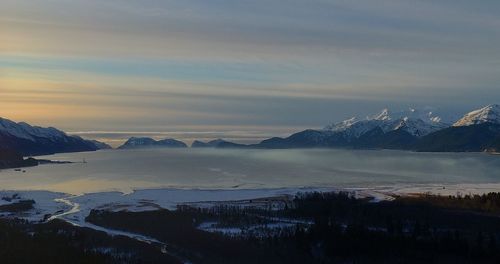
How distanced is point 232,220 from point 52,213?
1989 cm

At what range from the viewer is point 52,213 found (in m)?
65.9

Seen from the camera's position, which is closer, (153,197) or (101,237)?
(101,237)

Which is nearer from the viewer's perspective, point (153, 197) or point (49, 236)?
point (49, 236)

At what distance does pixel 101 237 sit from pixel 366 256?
776 inches

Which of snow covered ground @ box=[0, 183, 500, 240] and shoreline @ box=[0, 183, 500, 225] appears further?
shoreline @ box=[0, 183, 500, 225]

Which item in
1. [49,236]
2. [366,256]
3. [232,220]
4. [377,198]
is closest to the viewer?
[366,256]

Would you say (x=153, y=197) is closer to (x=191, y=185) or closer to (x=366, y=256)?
(x=191, y=185)

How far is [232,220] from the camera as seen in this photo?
57.6 meters

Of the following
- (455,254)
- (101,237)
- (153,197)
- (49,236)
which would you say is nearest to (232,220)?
(101,237)

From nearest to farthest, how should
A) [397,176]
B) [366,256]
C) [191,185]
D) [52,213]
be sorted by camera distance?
1. [366,256]
2. [52,213]
3. [191,185]
4. [397,176]

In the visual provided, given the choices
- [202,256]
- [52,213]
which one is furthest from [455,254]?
[52,213]

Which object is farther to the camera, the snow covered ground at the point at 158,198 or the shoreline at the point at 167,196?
the shoreline at the point at 167,196

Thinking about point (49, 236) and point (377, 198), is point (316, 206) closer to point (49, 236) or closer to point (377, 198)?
point (377, 198)

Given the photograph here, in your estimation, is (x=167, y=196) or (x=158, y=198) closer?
(x=158, y=198)
